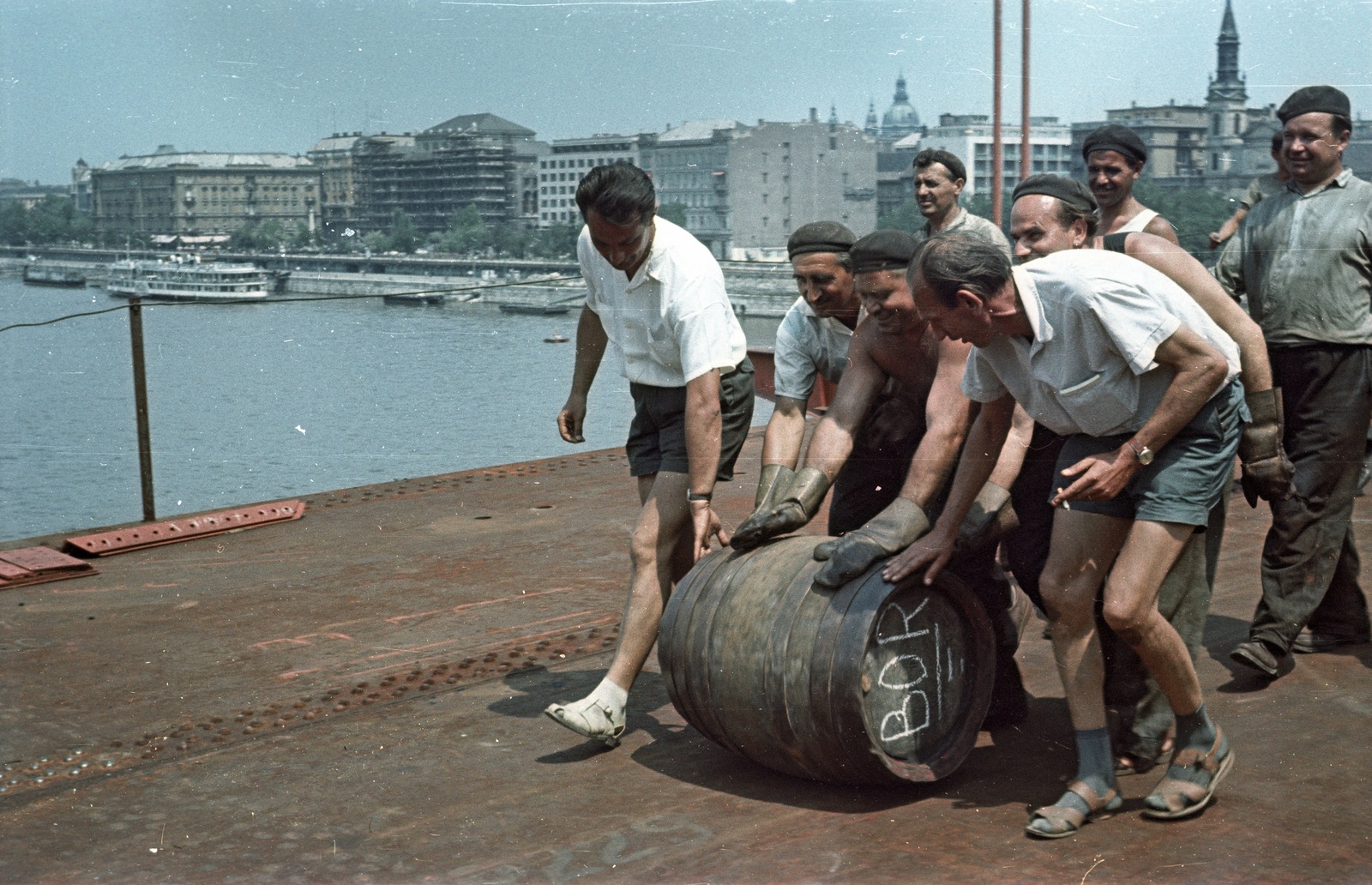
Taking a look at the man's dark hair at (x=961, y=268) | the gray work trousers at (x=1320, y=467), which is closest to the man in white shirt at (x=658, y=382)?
Answer: the man's dark hair at (x=961, y=268)

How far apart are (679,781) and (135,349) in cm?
535

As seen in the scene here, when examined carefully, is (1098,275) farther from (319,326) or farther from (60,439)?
(319,326)

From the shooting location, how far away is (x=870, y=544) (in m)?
3.92

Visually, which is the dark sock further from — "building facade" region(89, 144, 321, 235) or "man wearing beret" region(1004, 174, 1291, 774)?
"building facade" region(89, 144, 321, 235)

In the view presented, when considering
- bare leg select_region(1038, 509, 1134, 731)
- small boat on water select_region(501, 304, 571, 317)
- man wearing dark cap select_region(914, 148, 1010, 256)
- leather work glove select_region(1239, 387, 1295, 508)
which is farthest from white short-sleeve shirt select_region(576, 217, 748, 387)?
small boat on water select_region(501, 304, 571, 317)

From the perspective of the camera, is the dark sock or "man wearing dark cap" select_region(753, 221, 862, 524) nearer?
the dark sock

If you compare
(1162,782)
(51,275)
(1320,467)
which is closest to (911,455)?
(1162,782)

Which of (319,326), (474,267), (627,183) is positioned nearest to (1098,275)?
(627,183)

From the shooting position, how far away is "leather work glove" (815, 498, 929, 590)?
389 centimetres

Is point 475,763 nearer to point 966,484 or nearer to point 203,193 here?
point 966,484

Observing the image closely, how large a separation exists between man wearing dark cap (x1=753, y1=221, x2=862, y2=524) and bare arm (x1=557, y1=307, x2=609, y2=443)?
2.24 feet

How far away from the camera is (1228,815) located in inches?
146

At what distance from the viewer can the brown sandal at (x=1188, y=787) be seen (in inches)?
145

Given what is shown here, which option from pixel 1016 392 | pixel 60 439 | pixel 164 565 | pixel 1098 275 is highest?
pixel 1098 275
